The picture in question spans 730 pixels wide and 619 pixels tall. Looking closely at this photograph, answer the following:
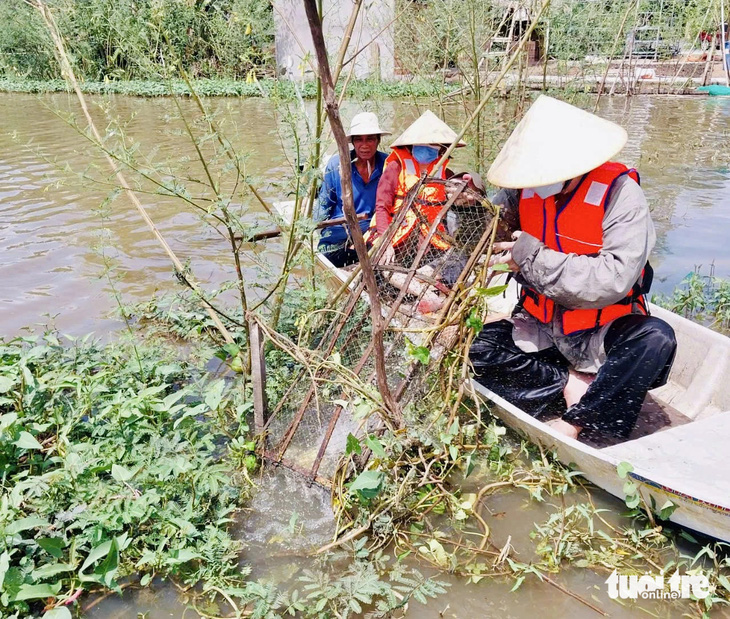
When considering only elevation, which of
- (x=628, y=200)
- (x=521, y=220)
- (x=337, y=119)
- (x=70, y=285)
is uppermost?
(x=337, y=119)

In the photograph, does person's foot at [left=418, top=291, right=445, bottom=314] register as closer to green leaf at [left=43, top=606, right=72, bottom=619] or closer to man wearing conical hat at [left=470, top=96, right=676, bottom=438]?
man wearing conical hat at [left=470, top=96, right=676, bottom=438]

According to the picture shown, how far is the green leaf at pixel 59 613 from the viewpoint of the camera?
6.95ft

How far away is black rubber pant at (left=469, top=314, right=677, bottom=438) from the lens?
2.82 metres

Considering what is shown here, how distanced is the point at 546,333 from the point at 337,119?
2.08 metres

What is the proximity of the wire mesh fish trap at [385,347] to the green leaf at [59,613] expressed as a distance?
1091 mm

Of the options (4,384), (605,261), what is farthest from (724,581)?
(4,384)

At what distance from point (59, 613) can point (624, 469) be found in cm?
221

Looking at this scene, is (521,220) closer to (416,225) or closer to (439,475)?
(416,225)

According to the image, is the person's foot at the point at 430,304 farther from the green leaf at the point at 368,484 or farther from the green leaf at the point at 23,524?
the green leaf at the point at 23,524

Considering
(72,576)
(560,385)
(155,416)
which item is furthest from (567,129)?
(72,576)

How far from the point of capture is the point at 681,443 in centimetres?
270

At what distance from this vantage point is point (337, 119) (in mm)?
Answer: 1634

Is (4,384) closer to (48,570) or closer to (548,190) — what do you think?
(48,570)

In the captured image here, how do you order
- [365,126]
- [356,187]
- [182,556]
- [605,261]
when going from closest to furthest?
1. [182,556]
2. [605,261]
3. [365,126]
4. [356,187]
